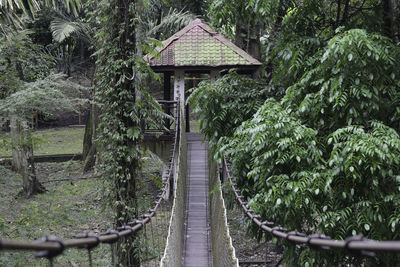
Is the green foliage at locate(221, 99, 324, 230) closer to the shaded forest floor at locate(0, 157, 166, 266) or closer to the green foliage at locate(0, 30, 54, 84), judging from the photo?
the shaded forest floor at locate(0, 157, 166, 266)

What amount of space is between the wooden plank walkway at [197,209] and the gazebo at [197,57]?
1258 millimetres

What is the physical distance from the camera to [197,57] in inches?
382

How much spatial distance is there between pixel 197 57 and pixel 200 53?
15 centimetres

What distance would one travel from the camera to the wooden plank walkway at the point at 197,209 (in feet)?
19.0

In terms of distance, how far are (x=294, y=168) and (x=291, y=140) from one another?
322 millimetres

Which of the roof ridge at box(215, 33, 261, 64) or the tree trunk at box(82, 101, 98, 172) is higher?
the roof ridge at box(215, 33, 261, 64)

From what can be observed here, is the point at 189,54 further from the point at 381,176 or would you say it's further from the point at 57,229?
the point at 381,176

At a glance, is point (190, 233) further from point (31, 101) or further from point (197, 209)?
point (31, 101)

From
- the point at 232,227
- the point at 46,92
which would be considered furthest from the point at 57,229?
the point at 232,227

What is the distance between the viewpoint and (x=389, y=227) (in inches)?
140

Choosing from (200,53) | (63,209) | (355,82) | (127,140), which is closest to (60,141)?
(200,53)

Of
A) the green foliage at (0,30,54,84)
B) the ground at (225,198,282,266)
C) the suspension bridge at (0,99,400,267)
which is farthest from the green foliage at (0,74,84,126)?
the ground at (225,198,282,266)

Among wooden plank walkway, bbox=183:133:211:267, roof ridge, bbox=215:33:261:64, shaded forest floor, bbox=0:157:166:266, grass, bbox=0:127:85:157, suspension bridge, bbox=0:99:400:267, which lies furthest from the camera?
grass, bbox=0:127:85:157

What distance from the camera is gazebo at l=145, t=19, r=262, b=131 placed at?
9539 mm
